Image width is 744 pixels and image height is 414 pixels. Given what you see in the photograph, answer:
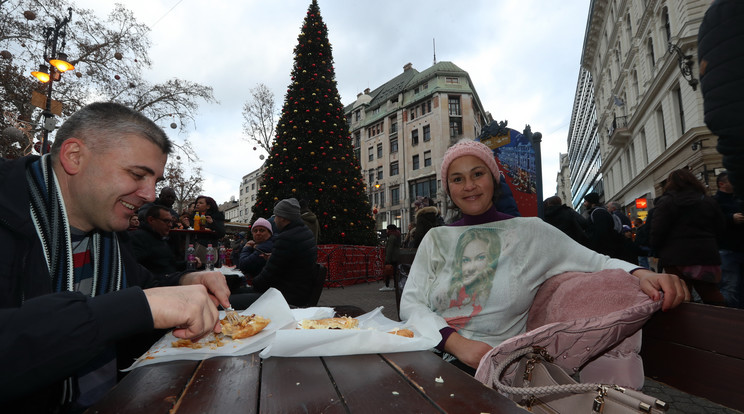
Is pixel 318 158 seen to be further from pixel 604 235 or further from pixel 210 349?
pixel 210 349

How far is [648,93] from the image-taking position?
63.0 feet

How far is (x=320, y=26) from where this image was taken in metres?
14.1

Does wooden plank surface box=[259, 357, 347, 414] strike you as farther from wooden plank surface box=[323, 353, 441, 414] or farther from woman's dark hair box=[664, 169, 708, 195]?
woman's dark hair box=[664, 169, 708, 195]

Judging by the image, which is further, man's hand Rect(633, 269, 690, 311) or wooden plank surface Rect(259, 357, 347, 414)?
man's hand Rect(633, 269, 690, 311)

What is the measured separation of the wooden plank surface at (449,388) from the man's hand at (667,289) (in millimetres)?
796

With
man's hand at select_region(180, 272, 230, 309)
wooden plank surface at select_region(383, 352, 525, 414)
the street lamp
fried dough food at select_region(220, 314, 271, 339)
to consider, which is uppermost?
the street lamp

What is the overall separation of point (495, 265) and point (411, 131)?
3785 centimetres

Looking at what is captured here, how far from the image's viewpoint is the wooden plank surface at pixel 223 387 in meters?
0.81

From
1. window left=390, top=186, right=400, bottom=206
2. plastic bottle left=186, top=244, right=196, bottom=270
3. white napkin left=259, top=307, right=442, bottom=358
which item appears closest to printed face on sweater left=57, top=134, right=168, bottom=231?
white napkin left=259, top=307, right=442, bottom=358

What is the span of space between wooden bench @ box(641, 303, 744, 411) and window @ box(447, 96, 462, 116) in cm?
3756

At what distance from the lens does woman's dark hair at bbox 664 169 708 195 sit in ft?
13.3

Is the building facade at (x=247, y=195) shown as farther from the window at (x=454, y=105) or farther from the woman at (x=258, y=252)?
the woman at (x=258, y=252)

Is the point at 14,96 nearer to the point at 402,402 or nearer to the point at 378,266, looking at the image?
the point at 378,266

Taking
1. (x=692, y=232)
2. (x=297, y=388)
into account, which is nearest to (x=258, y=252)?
(x=297, y=388)
